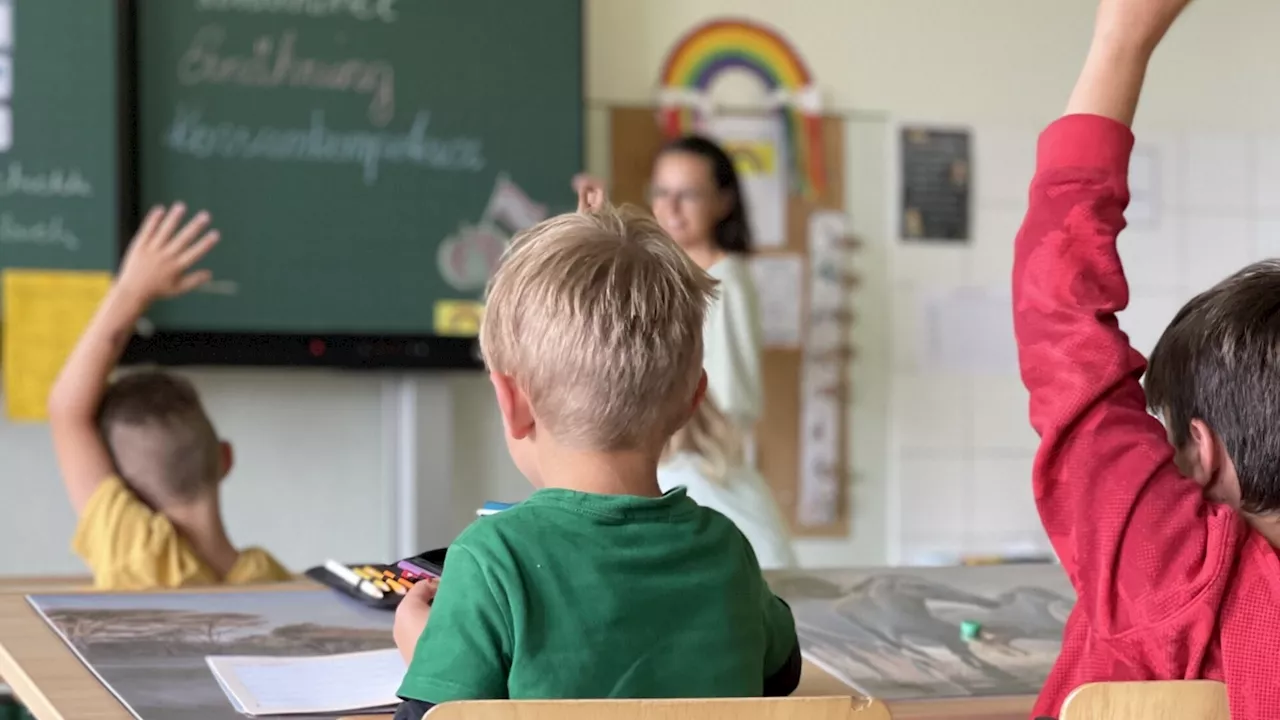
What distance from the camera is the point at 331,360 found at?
119 inches

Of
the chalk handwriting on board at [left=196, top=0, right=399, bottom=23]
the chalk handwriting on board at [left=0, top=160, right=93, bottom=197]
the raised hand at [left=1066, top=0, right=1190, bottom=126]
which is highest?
the chalk handwriting on board at [left=196, top=0, right=399, bottom=23]

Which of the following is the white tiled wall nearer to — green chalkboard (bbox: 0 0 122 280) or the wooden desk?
green chalkboard (bbox: 0 0 122 280)

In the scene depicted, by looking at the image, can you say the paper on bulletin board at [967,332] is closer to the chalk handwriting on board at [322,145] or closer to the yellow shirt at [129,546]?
the chalk handwriting on board at [322,145]

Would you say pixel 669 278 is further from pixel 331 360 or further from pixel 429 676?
pixel 331 360

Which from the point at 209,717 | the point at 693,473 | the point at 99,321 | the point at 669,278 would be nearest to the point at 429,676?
the point at 209,717

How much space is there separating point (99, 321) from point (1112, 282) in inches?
58.6

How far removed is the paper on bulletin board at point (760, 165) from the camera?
3.46m

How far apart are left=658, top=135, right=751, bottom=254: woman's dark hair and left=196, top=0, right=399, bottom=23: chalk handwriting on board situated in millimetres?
666

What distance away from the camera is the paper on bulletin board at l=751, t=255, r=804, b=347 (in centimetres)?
349

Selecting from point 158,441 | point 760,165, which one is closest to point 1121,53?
point 158,441

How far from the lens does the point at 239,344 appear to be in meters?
2.95

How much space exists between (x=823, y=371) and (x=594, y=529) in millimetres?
2630

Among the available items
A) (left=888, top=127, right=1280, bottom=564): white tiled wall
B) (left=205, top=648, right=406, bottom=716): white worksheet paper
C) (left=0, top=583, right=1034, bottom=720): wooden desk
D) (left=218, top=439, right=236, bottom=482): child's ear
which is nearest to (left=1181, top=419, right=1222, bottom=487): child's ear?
(left=0, top=583, right=1034, bottom=720): wooden desk

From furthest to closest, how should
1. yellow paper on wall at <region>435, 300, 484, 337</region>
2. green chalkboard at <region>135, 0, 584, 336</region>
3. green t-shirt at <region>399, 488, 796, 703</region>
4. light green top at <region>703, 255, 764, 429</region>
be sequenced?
yellow paper on wall at <region>435, 300, 484, 337</region> < green chalkboard at <region>135, 0, 584, 336</region> < light green top at <region>703, 255, 764, 429</region> < green t-shirt at <region>399, 488, 796, 703</region>
